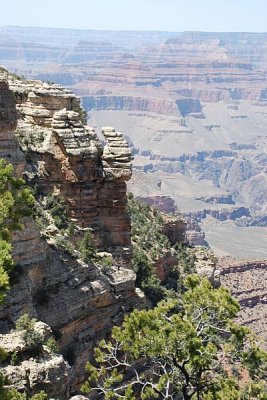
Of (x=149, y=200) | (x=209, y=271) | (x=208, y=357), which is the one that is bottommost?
(x=149, y=200)

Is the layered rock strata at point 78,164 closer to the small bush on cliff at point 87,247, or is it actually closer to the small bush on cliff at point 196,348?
the small bush on cliff at point 87,247

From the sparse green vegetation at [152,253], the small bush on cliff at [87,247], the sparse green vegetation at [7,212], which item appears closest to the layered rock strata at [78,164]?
the small bush on cliff at [87,247]

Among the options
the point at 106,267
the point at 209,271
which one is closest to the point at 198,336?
the point at 106,267

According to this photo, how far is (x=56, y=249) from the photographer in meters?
34.1

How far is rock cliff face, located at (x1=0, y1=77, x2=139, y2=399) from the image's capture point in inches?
1129

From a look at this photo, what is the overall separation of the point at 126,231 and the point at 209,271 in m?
13.8

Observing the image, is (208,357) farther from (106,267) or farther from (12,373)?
(106,267)

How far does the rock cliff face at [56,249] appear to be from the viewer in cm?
2869

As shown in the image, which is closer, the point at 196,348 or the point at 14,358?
the point at 196,348

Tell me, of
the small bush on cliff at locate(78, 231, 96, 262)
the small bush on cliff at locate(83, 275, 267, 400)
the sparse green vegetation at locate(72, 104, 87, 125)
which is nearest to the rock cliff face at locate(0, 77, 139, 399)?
the sparse green vegetation at locate(72, 104, 87, 125)

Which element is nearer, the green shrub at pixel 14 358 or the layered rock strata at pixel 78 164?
the green shrub at pixel 14 358

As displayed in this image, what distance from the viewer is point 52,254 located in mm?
33500

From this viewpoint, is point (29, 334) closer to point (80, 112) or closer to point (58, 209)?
point (58, 209)

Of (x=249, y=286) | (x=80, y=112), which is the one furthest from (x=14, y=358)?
(x=249, y=286)
